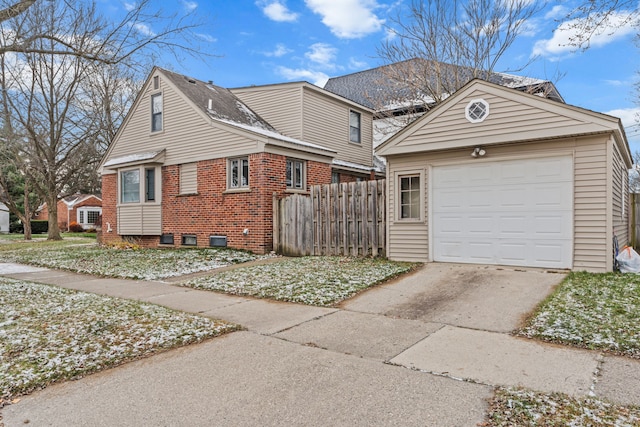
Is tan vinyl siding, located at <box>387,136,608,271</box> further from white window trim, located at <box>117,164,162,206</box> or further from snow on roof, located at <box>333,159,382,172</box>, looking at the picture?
white window trim, located at <box>117,164,162,206</box>

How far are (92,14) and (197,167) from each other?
17.1ft

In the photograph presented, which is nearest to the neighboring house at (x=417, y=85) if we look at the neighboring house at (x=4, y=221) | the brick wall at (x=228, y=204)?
the brick wall at (x=228, y=204)

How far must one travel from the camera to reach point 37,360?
4090 millimetres

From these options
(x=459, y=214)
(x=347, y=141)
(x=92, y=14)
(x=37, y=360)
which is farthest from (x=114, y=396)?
(x=347, y=141)

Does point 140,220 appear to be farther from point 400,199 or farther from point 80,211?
point 80,211

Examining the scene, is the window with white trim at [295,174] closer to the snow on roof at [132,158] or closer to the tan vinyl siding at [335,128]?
the tan vinyl siding at [335,128]

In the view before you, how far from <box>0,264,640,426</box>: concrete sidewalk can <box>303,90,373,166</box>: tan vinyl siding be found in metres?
11.5

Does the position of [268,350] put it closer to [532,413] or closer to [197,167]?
[532,413]

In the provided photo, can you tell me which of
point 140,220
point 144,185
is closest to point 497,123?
point 144,185

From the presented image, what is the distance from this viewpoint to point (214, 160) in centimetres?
Answer: 1377

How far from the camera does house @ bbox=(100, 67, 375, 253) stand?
12945 mm

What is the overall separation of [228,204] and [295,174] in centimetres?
235

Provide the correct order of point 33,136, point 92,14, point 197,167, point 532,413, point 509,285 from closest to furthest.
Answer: point 532,413 → point 509,285 → point 92,14 → point 197,167 → point 33,136

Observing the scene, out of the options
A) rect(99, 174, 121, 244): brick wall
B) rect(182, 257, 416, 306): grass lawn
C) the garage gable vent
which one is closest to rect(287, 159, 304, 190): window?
rect(182, 257, 416, 306): grass lawn
